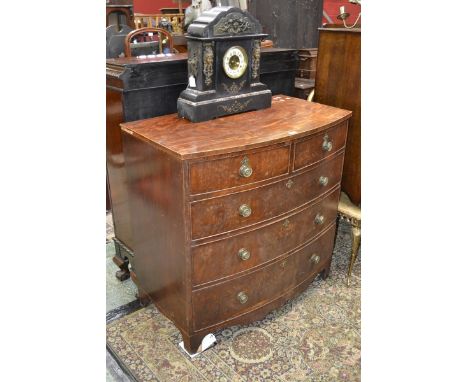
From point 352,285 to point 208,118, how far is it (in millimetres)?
1461

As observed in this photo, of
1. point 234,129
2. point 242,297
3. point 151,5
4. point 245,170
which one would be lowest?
point 242,297

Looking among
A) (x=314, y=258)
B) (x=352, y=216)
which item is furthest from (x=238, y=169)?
(x=352, y=216)

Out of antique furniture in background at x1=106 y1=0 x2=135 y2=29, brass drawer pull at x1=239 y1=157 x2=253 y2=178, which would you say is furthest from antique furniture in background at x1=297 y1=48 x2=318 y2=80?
antique furniture in background at x1=106 y1=0 x2=135 y2=29

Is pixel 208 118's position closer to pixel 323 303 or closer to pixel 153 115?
pixel 153 115

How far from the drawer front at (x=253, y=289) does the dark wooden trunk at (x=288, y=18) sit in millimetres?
2671

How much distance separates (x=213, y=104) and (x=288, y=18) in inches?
109

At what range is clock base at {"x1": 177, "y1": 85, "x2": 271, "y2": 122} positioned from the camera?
2021 mm

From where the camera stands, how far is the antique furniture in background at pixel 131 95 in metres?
2.02

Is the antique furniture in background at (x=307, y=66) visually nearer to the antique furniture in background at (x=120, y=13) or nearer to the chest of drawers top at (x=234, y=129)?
the chest of drawers top at (x=234, y=129)

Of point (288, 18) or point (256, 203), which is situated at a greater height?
point (288, 18)

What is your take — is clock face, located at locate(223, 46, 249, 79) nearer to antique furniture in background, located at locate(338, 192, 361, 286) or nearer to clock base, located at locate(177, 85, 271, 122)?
clock base, located at locate(177, 85, 271, 122)

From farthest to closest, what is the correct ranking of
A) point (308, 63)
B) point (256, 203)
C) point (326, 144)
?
point (308, 63), point (326, 144), point (256, 203)

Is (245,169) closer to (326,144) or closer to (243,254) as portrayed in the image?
(243,254)

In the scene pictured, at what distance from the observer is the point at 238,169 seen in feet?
5.85
